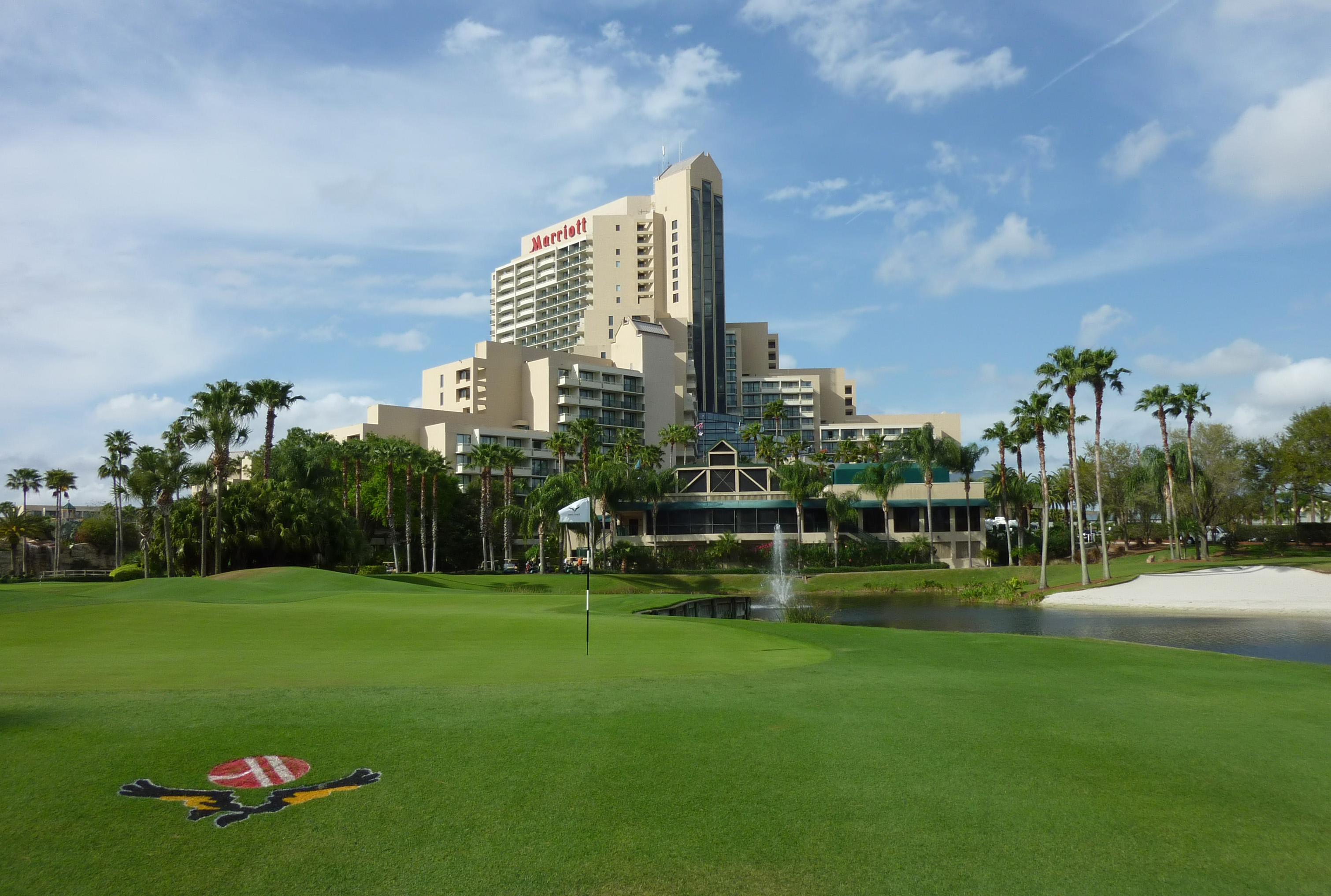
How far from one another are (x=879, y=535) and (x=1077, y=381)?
109ft

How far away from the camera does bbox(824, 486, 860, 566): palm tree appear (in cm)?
8081

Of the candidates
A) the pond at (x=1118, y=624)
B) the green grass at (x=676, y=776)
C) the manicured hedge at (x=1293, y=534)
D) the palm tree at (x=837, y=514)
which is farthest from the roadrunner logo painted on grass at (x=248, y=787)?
the manicured hedge at (x=1293, y=534)

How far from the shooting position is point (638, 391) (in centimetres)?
13875

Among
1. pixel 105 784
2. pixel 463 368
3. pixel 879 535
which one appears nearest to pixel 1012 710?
pixel 105 784

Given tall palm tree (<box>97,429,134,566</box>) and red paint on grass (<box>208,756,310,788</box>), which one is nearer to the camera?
red paint on grass (<box>208,756,310,788</box>)

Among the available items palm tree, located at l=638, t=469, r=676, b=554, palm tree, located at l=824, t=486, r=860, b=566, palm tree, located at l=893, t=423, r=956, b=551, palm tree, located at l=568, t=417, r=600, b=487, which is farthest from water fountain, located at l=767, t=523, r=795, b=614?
palm tree, located at l=568, t=417, r=600, b=487

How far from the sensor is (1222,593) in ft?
167

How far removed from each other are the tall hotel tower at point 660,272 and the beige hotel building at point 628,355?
239mm

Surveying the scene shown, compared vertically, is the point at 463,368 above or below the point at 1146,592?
above

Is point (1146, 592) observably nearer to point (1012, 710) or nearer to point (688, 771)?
point (1012, 710)

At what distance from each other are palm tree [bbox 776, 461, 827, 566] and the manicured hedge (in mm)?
37022

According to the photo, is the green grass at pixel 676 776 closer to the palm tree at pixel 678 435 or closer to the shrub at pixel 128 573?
the shrub at pixel 128 573

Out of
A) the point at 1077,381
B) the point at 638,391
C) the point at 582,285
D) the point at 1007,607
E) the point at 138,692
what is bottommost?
the point at 1007,607

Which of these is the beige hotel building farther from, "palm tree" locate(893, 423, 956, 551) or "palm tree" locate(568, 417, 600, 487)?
"palm tree" locate(893, 423, 956, 551)
